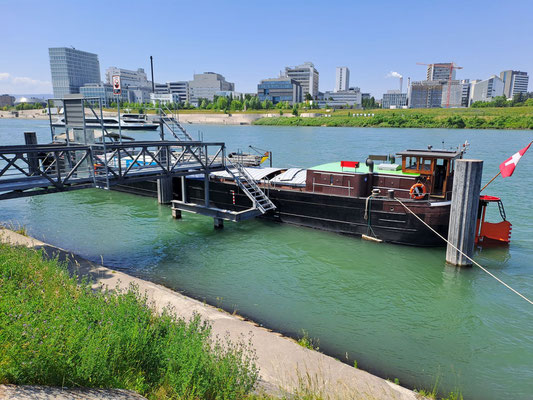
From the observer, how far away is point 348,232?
22.4 metres

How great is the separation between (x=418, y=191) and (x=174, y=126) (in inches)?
689

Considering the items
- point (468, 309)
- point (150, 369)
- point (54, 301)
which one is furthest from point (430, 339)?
point (54, 301)

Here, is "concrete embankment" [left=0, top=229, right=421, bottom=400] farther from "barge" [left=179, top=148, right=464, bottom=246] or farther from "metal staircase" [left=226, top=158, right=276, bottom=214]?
"barge" [left=179, top=148, right=464, bottom=246]

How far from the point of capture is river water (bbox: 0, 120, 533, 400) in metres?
11.5

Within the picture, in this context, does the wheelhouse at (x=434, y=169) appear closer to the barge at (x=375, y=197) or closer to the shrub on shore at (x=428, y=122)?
the barge at (x=375, y=197)

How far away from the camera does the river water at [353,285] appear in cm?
1154

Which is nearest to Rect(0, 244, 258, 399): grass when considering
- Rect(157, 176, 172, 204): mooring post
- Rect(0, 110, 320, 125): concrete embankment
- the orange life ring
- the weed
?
the weed

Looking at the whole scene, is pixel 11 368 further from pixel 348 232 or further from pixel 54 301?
pixel 348 232

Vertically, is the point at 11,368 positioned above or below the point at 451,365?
above

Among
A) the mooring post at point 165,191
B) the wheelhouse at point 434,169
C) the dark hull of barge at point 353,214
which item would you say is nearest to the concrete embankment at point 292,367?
the dark hull of barge at point 353,214

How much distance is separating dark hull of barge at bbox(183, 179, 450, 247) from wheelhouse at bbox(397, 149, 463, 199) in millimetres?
1139

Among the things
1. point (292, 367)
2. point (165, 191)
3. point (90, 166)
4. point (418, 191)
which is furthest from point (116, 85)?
point (418, 191)

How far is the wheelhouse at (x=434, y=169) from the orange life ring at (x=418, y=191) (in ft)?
0.95

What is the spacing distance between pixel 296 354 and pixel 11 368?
668 cm
